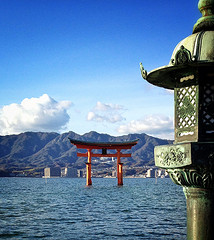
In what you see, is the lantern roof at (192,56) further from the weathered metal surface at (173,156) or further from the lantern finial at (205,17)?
the weathered metal surface at (173,156)

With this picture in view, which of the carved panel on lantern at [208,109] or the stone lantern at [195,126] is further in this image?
the carved panel on lantern at [208,109]

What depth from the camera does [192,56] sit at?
457 centimetres

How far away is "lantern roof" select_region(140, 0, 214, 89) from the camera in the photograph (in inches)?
179

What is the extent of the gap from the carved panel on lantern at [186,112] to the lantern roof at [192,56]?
5.4 inches

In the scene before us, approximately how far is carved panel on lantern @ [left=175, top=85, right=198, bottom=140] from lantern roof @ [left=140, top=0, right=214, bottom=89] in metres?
0.14

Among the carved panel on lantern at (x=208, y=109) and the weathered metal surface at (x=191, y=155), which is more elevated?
the carved panel on lantern at (x=208, y=109)

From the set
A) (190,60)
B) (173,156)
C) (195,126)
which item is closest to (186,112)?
(195,126)

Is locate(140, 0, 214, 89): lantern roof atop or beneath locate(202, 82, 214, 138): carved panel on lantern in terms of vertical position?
atop

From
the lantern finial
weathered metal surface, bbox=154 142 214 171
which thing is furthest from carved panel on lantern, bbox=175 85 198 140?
the lantern finial

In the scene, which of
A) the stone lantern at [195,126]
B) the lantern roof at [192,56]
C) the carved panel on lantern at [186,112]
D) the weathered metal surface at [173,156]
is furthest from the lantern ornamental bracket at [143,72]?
the weathered metal surface at [173,156]

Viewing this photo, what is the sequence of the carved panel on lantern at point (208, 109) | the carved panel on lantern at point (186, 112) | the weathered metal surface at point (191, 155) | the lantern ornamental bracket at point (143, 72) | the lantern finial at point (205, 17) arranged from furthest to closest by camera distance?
1. the lantern ornamental bracket at point (143, 72)
2. the lantern finial at point (205, 17)
3. the carved panel on lantern at point (186, 112)
4. the carved panel on lantern at point (208, 109)
5. the weathered metal surface at point (191, 155)

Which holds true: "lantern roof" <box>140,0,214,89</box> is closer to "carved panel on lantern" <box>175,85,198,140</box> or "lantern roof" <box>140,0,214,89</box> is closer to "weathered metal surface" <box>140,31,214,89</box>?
"weathered metal surface" <box>140,31,214,89</box>

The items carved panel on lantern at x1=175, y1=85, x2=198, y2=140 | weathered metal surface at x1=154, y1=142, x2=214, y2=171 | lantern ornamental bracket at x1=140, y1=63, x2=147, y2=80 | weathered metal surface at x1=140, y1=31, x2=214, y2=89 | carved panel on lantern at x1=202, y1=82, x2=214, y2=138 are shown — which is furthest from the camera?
lantern ornamental bracket at x1=140, y1=63, x2=147, y2=80

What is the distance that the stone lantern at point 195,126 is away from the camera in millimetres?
4492
